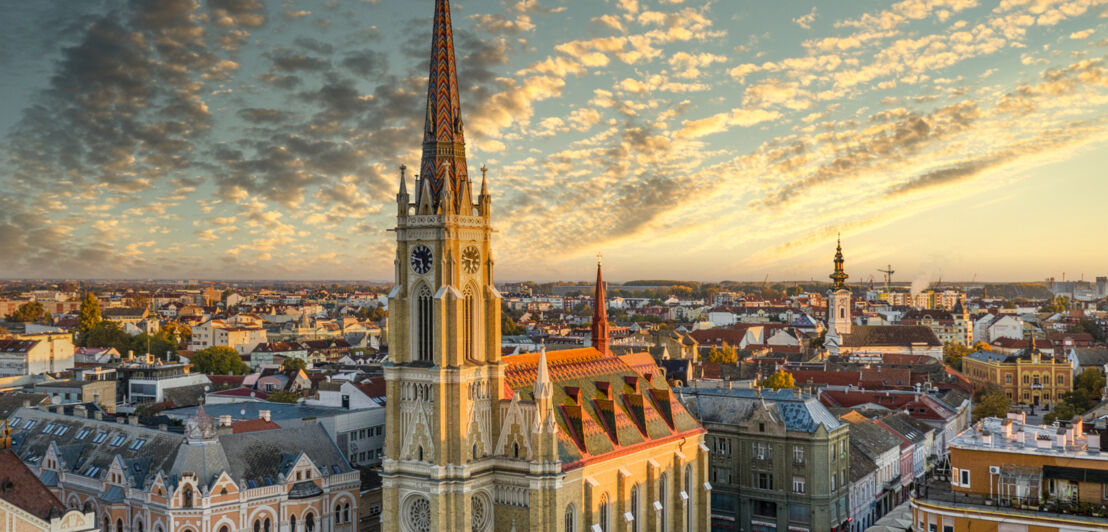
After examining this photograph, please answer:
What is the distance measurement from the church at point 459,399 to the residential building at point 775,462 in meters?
19.6

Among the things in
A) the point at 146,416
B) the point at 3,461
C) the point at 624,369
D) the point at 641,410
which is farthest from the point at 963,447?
the point at 146,416

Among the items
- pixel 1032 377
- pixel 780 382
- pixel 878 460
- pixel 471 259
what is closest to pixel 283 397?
pixel 471 259

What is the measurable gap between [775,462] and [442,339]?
35321mm

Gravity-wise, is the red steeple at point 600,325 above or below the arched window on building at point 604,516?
above

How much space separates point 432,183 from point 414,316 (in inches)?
341

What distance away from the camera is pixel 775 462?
76625mm

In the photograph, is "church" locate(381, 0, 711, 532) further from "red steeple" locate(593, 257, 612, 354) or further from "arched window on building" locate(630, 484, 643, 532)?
"red steeple" locate(593, 257, 612, 354)

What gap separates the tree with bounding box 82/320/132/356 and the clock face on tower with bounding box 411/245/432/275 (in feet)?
507

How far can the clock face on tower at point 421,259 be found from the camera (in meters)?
57.3

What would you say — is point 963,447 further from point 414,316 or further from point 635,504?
point 414,316

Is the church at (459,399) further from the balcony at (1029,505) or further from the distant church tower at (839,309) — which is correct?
the distant church tower at (839,309)

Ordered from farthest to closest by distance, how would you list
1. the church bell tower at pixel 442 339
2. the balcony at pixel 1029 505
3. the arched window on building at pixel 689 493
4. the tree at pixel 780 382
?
the tree at pixel 780 382 → the arched window on building at pixel 689 493 → the church bell tower at pixel 442 339 → the balcony at pixel 1029 505

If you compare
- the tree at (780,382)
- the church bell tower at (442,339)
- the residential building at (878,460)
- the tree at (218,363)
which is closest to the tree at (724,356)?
the tree at (780,382)

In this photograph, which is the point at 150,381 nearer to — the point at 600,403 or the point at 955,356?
the point at 600,403
